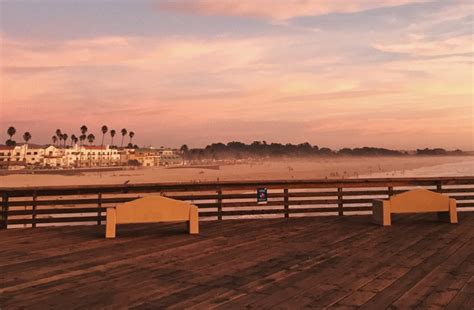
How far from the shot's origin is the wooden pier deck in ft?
11.6

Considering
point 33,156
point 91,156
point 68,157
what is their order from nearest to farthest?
point 33,156, point 68,157, point 91,156

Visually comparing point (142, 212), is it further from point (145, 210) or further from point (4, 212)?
point (4, 212)

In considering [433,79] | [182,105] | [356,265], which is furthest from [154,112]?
[356,265]

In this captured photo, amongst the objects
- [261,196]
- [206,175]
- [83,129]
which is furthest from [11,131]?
[261,196]

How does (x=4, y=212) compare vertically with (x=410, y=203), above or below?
below

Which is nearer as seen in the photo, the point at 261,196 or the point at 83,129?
the point at 261,196

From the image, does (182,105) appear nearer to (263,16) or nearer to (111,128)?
(263,16)

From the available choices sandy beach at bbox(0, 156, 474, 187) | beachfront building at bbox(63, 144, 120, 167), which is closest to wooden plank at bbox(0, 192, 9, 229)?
sandy beach at bbox(0, 156, 474, 187)

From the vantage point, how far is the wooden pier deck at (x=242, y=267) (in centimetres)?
353

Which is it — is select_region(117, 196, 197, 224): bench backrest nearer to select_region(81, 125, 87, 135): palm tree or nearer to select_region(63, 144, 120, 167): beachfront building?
select_region(63, 144, 120, 167): beachfront building

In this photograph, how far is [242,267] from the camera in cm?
473

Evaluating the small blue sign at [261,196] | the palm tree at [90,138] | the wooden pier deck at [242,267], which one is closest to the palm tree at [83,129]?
the palm tree at [90,138]

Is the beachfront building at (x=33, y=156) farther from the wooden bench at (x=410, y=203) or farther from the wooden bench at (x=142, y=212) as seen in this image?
the wooden bench at (x=410, y=203)

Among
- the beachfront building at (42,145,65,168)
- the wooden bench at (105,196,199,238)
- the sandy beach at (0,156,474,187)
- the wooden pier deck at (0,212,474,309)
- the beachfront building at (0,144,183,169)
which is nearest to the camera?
the wooden pier deck at (0,212,474,309)
